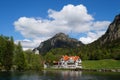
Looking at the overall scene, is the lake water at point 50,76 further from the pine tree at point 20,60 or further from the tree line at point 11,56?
the pine tree at point 20,60

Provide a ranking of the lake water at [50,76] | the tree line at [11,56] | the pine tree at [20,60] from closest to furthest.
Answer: the lake water at [50,76]
the tree line at [11,56]
the pine tree at [20,60]

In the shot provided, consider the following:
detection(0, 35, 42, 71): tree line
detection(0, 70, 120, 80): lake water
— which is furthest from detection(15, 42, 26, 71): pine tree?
detection(0, 70, 120, 80): lake water

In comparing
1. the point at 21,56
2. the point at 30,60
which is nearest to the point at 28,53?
the point at 30,60

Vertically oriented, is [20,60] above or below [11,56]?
below

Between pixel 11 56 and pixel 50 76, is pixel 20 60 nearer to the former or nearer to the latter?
pixel 11 56

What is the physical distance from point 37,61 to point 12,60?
2337 cm

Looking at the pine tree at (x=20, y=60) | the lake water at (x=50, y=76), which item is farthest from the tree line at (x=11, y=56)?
the lake water at (x=50, y=76)

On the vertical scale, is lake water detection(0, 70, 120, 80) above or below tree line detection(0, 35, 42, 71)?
below

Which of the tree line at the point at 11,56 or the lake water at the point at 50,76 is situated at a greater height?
the tree line at the point at 11,56

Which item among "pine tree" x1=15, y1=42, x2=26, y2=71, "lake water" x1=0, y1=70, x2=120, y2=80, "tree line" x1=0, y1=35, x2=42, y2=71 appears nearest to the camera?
"lake water" x1=0, y1=70, x2=120, y2=80

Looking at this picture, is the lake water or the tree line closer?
the lake water

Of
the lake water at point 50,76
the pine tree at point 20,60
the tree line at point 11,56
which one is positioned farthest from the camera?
the pine tree at point 20,60

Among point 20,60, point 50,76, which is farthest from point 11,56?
point 50,76

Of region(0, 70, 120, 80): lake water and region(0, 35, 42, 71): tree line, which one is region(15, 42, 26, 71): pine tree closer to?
region(0, 35, 42, 71): tree line
